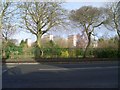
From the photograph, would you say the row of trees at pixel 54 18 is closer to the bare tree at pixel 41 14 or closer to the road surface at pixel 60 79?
the bare tree at pixel 41 14

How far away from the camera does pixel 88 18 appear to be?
114ft

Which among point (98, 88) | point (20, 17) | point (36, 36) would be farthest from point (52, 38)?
point (98, 88)

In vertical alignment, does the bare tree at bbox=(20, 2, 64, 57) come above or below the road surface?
above

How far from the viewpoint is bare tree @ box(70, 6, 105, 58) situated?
34.8 meters

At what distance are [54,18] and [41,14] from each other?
5.80ft

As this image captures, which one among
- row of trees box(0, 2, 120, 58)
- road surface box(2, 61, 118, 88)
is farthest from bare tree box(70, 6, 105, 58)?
road surface box(2, 61, 118, 88)

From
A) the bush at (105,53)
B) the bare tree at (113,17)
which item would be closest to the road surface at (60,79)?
the bush at (105,53)

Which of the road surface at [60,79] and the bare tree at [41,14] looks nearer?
the road surface at [60,79]

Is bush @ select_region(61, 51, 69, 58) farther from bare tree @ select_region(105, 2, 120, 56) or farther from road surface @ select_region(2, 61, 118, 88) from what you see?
road surface @ select_region(2, 61, 118, 88)

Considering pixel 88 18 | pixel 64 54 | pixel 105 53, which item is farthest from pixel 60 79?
pixel 88 18

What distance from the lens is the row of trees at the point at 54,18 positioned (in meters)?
31.1

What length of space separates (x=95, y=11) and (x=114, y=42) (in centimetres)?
527

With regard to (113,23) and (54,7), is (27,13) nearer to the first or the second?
(54,7)

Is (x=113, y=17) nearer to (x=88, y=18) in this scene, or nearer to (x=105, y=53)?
(x=88, y=18)
